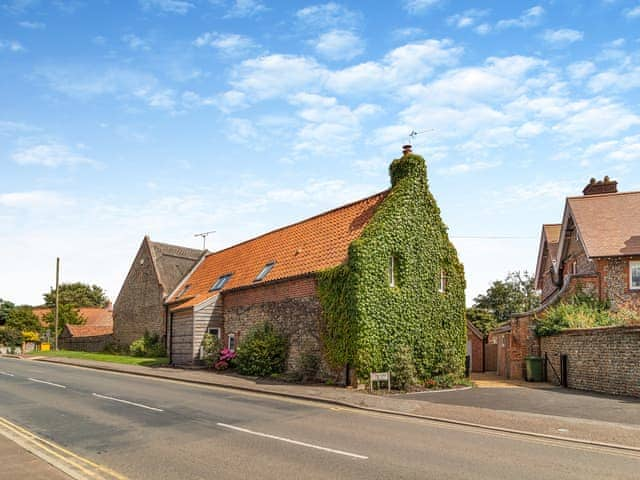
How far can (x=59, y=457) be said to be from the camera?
948 centimetres

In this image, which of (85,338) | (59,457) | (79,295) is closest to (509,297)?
(85,338)

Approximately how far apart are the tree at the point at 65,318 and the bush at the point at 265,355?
5800cm

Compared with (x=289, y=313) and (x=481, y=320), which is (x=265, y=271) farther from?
(x=481, y=320)

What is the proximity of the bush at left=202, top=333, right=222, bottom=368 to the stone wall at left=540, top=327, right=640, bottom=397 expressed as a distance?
A: 53.7 ft

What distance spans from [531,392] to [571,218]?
1567 centimetres

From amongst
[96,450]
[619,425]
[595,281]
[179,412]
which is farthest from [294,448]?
[595,281]

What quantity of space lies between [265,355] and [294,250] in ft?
19.4

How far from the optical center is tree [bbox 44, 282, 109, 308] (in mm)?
100938

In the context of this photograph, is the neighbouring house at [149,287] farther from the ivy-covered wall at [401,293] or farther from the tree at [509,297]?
the tree at [509,297]

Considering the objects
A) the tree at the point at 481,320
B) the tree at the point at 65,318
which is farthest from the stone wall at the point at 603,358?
the tree at the point at 65,318

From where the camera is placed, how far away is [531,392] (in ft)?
67.7

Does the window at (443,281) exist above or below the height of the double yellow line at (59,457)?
above

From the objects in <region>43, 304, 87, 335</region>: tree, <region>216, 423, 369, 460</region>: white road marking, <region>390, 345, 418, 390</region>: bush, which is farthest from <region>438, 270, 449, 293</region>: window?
<region>43, 304, 87, 335</region>: tree

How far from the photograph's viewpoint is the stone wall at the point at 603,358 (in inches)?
744
